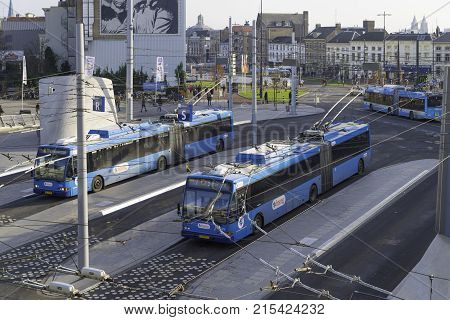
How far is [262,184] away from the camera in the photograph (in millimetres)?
20719

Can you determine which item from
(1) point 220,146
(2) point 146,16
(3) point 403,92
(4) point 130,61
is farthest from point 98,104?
(2) point 146,16

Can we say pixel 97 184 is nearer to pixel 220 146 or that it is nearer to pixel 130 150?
pixel 130 150

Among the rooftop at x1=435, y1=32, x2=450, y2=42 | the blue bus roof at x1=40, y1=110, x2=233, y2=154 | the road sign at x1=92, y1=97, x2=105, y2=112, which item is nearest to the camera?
the blue bus roof at x1=40, y1=110, x2=233, y2=154

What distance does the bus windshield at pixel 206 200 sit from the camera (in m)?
19.1

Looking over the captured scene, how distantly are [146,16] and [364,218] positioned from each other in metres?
59.4

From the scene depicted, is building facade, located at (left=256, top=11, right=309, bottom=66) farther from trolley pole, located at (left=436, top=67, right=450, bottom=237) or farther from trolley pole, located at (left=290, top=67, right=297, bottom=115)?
trolley pole, located at (left=436, top=67, right=450, bottom=237)

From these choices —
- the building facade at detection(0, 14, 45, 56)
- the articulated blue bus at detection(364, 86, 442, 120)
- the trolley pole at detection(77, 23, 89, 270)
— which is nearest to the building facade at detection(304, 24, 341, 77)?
the building facade at detection(0, 14, 45, 56)

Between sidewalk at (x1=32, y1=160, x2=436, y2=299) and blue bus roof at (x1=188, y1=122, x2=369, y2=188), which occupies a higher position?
blue bus roof at (x1=188, y1=122, x2=369, y2=188)

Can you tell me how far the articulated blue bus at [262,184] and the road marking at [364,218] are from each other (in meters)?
2.24

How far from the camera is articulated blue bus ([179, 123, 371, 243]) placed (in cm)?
1919

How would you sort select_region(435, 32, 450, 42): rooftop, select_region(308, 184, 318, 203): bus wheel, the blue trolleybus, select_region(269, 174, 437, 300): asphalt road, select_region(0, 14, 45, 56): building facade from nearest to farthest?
1. select_region(269, 174, 437, 300): asphalt road
2. select_region(308, 184, 318, 203): bus wheel
3. the blue trolleybus
4. select_region(435, 32, 450, 42): rooftop
5. select_region(0, 14, 45, 56): building facade

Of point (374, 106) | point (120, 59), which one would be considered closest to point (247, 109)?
point (374, 106)

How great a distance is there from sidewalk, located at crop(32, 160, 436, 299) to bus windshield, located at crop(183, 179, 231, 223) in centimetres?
123

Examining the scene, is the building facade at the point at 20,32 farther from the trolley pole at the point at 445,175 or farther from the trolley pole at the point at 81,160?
the trolley pole at the point at 445,175
